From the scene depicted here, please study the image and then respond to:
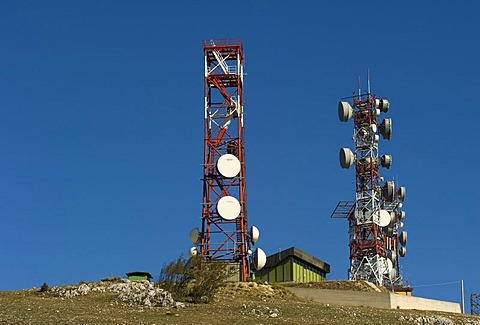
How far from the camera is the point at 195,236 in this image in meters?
81.7

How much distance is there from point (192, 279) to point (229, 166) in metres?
20.2

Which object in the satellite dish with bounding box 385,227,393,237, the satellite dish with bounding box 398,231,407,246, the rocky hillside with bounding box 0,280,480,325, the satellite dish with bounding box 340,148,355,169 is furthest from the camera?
the satellite dish with bounding box 398,231,407,246

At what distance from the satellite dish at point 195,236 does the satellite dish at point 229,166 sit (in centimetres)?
570

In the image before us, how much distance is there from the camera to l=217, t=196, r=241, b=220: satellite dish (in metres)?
79.5

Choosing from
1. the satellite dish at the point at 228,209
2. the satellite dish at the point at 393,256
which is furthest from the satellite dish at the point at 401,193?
the satellite dish at the point at 228,209

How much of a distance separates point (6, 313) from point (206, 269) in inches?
685

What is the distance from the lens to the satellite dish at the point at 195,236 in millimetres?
81562

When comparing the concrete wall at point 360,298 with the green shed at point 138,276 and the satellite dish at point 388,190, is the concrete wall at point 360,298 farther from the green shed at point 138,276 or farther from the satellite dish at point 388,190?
the satellite dish at point 388,190

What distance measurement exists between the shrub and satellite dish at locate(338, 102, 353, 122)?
41.5 metres

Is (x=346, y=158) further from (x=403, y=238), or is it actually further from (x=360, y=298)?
(x=360, y=298)

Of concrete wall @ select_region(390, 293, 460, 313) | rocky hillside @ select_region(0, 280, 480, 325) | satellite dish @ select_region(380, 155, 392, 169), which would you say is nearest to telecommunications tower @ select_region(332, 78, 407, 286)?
satellite dish @ select_region(380, 155, 392, 169)

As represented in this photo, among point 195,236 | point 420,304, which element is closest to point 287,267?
point 195,236

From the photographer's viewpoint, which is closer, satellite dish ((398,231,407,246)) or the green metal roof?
the green metal roof

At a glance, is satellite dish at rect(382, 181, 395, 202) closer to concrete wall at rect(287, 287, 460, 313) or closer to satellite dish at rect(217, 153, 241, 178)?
satellite dish at rect(217, 153, 241, 178)
